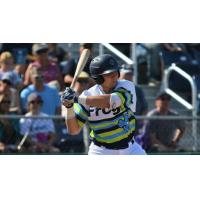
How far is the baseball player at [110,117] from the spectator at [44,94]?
371 centimetres

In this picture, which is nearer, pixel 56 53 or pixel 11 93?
pixel 11 93

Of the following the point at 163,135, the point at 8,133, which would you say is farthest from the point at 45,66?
the point at 163,135

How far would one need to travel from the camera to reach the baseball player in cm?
891

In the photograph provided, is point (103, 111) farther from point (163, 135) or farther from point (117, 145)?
point (163, 135)

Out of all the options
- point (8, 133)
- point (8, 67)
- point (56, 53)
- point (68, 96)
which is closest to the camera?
point (68, 96)

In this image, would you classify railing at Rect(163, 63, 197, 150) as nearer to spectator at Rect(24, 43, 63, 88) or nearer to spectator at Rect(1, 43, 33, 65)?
spectator at Rect(24, 43, 63, 88)

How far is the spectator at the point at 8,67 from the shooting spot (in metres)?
13.2

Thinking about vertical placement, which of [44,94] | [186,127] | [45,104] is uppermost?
[44,94]

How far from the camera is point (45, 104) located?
12.9 m

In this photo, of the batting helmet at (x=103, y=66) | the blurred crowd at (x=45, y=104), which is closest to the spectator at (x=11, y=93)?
the blurred crowd at (x=45, y=104)

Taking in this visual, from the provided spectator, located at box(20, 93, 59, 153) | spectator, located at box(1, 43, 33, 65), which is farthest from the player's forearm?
spectator, located at box(1, 43, 33, 65)

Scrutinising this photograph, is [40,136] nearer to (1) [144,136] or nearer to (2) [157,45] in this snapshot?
(1) [144,136]

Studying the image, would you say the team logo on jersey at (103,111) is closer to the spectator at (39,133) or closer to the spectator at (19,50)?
the spectator at (39,133)

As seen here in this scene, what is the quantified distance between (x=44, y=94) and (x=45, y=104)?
0.49 ft
